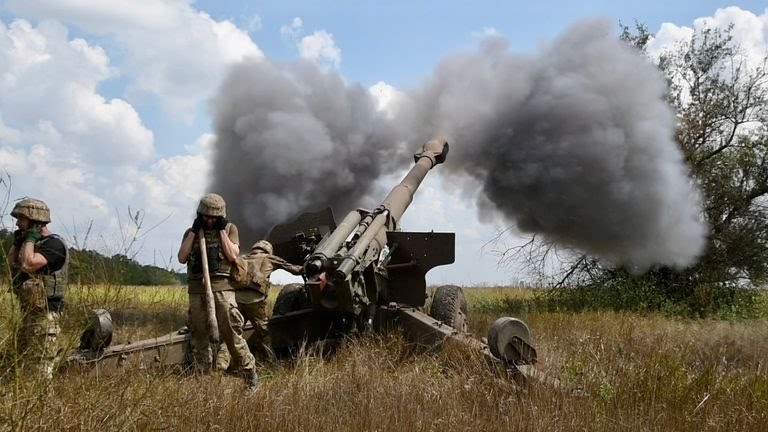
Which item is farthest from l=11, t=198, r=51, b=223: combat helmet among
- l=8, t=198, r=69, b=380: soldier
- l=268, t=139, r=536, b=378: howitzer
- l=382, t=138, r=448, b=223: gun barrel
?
l=382, t=138, r=448, b=223: gun barrel

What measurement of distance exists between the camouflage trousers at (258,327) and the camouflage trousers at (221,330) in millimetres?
741

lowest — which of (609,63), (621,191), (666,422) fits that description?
(666,422)

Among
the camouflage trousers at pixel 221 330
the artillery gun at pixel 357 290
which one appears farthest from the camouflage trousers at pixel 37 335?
the camouflage trousers at pixel 221 330

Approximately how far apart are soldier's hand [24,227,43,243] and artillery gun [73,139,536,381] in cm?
76

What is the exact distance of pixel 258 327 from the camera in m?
7.41

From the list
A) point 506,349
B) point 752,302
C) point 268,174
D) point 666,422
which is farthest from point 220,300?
point 752,302

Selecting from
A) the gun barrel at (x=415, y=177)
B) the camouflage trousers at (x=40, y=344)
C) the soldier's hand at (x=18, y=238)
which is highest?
the gun barrel at (x=415, y=177)

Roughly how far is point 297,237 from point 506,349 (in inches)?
139

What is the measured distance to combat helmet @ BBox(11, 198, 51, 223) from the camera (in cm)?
579

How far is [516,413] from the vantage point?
15.8ft

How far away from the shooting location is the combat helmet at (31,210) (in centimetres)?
579

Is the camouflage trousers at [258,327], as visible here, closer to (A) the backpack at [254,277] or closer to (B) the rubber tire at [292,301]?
(A) the backpack at [254,277]

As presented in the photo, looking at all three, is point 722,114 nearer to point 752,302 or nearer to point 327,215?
point 752,302

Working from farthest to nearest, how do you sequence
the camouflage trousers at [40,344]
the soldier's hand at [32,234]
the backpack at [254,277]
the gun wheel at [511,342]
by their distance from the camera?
1. the backpack at [254,277]
2. the gun wheel at [511,342]
3. the soldier's hand at [32,234]
4. the camouflage trousers at [40,344]
